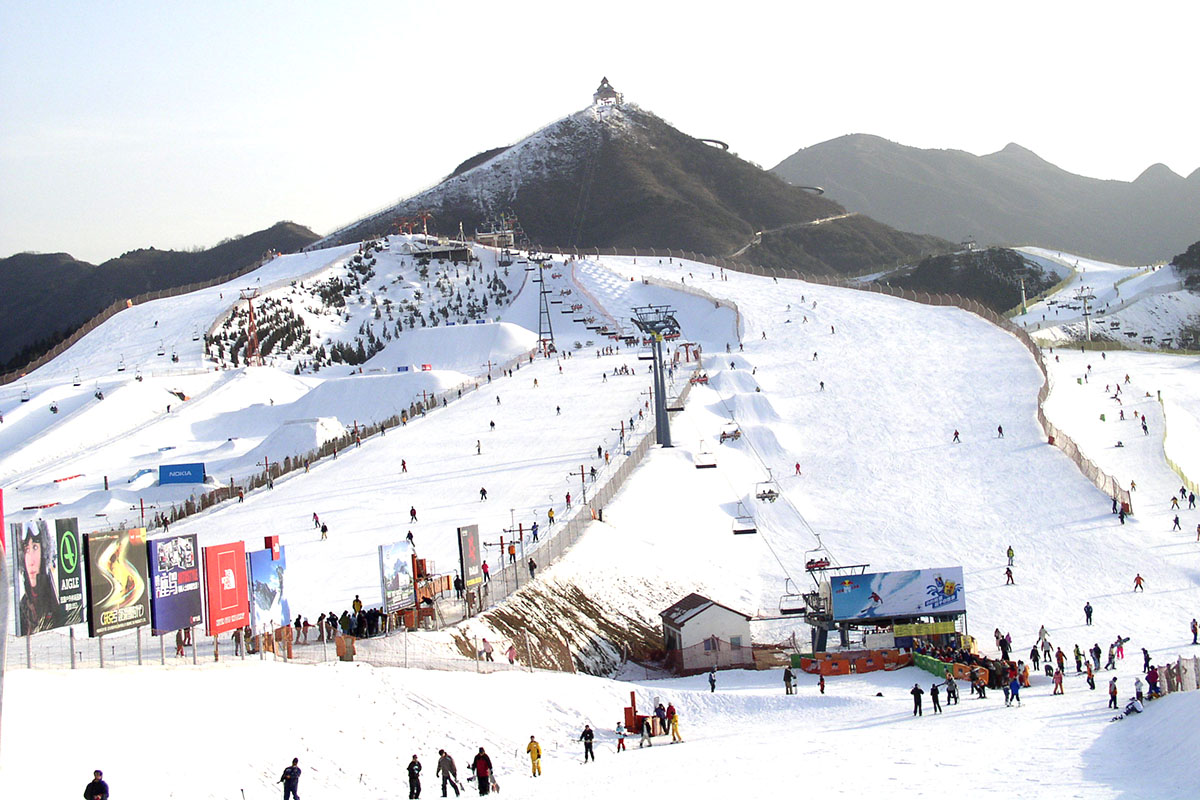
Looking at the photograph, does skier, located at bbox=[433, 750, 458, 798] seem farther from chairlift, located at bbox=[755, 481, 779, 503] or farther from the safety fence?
the safety fence

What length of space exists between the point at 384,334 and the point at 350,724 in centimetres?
6943

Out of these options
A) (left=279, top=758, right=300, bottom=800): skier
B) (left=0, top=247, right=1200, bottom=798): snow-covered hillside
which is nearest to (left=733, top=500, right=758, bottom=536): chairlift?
(left=0, top=247, right=1200, bottom=798): snow-covered hillside

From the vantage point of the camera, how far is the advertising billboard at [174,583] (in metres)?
17.7

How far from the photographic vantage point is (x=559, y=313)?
84.9m

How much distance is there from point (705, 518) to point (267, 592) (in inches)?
787

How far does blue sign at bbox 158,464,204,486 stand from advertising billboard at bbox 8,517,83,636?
30.4 meters

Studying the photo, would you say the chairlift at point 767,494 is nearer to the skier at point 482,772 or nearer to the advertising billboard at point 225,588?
the advertising billboard at point 225,588

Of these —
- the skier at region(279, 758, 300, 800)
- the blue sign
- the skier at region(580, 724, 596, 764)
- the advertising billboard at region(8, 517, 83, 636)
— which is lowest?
the skier at region(580, 724, 596, 764)

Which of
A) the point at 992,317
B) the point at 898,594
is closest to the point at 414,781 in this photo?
the point at 898,594

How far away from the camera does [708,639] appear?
28672 millimetres

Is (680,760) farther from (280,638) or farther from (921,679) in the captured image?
(921,679)

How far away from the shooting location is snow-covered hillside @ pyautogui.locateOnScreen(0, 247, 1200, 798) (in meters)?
17.2

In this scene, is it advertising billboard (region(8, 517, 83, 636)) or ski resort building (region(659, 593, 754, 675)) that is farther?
ski resort building (region(659, 593, 754, 675))

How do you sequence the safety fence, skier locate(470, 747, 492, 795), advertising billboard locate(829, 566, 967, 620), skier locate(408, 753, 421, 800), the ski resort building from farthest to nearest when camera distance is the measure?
the safety fence
advertising billboard locate(829, 566, 967, 620)
the ski resort building
skier locate(470, 747, 492, 795)
skier locate(408, 753, 421, 800)
